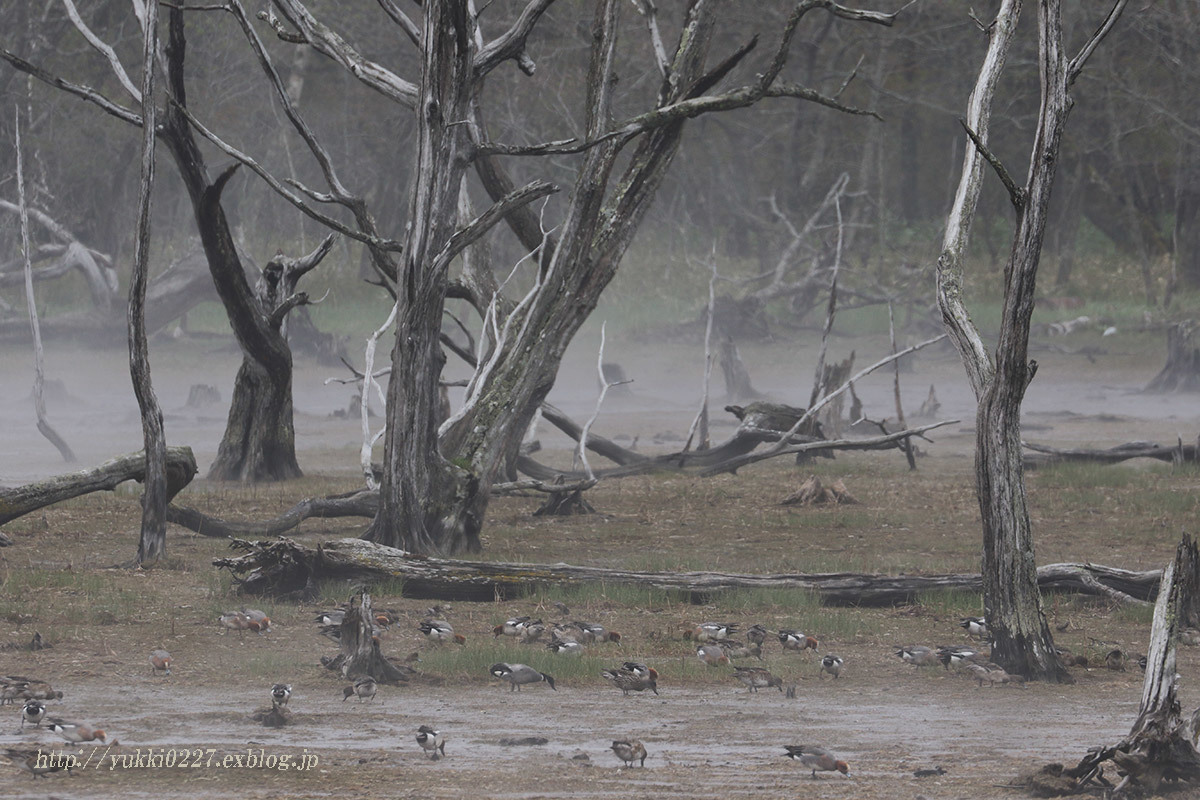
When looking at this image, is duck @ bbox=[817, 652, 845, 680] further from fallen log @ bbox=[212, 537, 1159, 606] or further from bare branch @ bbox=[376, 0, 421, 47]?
bare branch @ bbox=[376, 0, 421, 47]

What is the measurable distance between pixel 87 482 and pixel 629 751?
6.85m

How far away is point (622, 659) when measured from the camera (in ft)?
28.0

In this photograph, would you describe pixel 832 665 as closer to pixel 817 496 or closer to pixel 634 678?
pixel 634 678

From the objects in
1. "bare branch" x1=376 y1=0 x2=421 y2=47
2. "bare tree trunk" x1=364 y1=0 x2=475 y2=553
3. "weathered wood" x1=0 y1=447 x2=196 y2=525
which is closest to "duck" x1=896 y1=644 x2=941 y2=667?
"bare tree trunk" x1=364 y1=0 x2=475 y2=553

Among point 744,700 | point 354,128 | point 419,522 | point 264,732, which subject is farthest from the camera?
point 354,128

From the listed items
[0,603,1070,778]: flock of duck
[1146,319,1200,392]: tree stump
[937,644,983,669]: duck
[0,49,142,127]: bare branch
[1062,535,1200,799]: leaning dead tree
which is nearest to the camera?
[1062,535,1200,799]: leaning dead tree

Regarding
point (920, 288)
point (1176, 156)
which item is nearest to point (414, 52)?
point (920, 288)

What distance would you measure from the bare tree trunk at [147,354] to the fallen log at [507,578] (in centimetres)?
135

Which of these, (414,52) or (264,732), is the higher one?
(414,52)

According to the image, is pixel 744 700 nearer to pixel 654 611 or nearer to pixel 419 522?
pixel 654 611

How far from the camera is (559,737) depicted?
6715mm

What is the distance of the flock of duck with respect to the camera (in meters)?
6.26

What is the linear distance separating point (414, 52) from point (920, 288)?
42.6 feet

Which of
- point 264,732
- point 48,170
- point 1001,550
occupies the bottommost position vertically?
point 264,732
